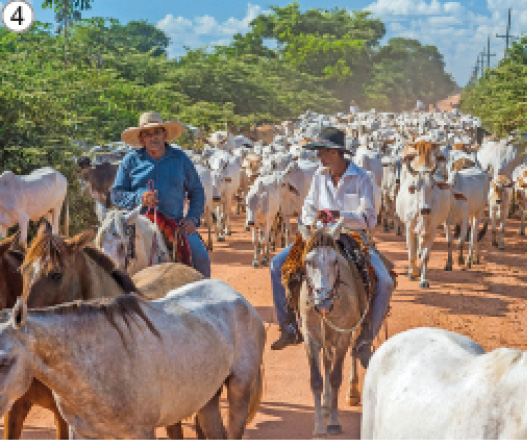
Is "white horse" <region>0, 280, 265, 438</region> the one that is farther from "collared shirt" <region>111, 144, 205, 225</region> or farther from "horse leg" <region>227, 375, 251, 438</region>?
"collared shirt" <region>111, 144, 205, 225</region>

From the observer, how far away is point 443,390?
3.47 m

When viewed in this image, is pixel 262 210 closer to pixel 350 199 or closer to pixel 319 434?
pixel 350 199

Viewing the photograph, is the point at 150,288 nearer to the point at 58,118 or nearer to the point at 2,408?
the point at 2,408

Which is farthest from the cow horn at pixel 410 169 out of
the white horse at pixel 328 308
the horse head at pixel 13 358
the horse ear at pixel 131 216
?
the horse head at pixel 13 358

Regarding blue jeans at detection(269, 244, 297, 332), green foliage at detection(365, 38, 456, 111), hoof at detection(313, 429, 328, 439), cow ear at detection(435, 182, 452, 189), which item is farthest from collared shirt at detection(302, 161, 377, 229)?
green foliage at detection(365, 38, 456, 111)

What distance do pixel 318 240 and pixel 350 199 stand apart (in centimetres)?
112

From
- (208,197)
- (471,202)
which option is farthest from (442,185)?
(208,197)

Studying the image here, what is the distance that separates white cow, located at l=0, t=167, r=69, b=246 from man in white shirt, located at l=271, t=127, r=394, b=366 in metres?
6.91

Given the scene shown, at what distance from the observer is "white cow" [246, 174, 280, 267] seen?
50.2ft

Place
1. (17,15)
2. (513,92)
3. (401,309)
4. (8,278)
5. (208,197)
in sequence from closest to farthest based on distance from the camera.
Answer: (8,278)
(17,15)
(401,309)
(208,197)
(513,92)

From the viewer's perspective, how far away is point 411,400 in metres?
3.63

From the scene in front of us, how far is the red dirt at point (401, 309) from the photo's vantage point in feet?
23.5

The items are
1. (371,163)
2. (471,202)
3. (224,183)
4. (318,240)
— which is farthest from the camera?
(371,163)

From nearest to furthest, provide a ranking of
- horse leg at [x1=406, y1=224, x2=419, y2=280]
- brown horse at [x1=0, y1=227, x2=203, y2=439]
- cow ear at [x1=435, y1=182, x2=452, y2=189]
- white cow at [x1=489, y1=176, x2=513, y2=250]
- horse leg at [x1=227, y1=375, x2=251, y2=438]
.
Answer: brown horse at [x1=0, y1=227, x2=203, y2=439] → horse leg at [x1=227, y1=375, x2=251, y2=438] → cow ear at [x1=435, y1=182, x2=452, y2=189] → horse leg at [x1=406, y1=224, x2=419, y2=280] → white cow at [x1=489, y1=176, x2=513, y2=250]
